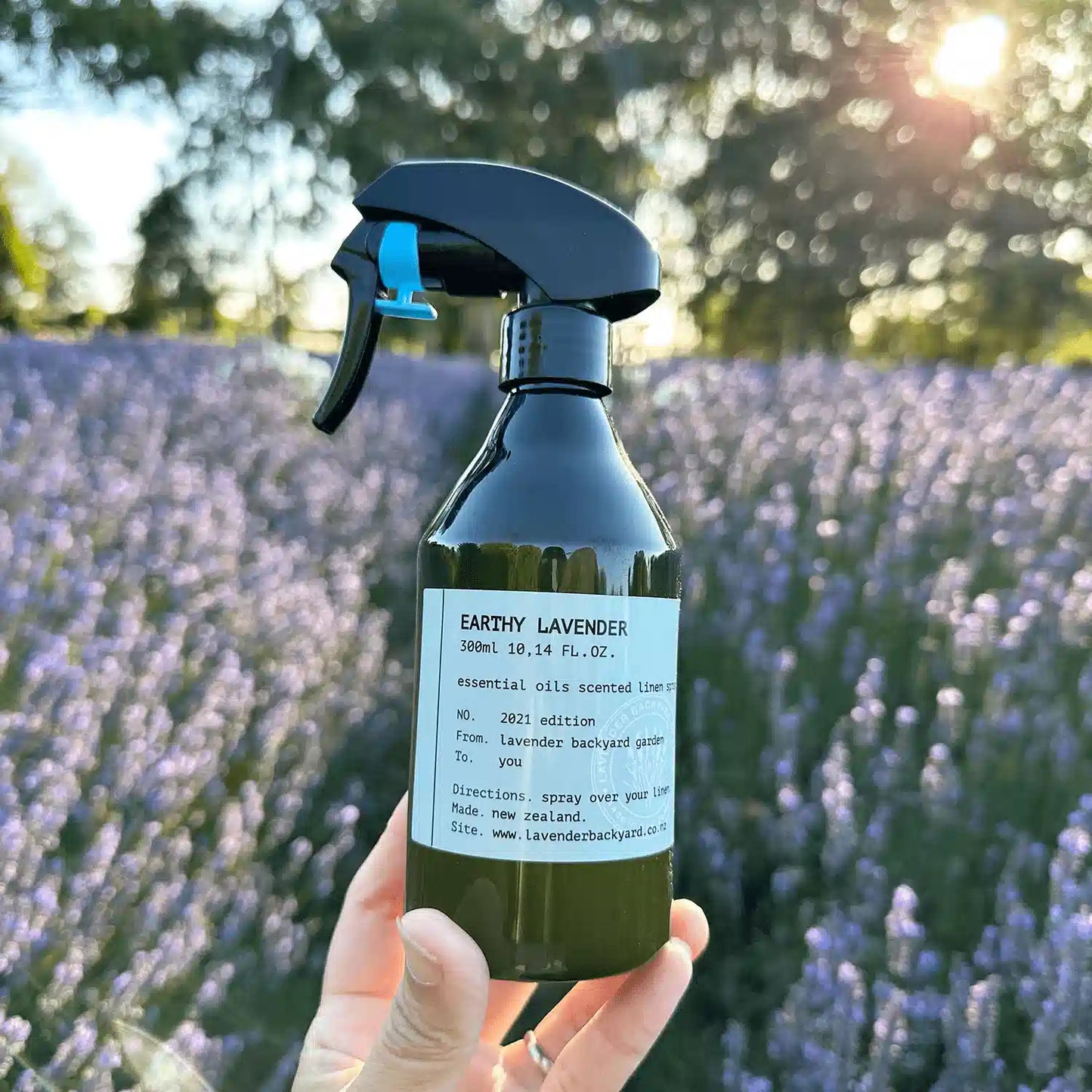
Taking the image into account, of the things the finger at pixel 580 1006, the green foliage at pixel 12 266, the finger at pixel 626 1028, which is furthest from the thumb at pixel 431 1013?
the green foliage at pixel 12 266

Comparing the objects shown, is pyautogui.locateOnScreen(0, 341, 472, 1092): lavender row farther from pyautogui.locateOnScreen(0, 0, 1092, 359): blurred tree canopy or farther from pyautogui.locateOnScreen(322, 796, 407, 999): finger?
pyautogui.locateOnScreen(0, 0, 1092, 359): blurred tree canopy

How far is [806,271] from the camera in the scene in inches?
682

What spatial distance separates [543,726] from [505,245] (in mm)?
670

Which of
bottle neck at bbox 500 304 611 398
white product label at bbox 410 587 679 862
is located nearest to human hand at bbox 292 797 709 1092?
white product label at bbox 410 587 679 862

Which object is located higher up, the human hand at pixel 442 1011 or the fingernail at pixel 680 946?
the fingernail at pixel 680 946

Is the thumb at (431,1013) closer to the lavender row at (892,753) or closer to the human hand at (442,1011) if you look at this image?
the human hand at (442,1011)

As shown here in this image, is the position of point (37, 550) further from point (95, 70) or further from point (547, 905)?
point (95, 70)

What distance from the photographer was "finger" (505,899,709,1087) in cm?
158

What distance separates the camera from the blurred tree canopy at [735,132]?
1576 cm

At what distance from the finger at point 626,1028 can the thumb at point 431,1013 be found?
231 mm

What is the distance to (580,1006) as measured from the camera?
5.48 feet

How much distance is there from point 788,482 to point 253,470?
260 centimetres

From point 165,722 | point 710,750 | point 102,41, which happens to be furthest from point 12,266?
point 710,750

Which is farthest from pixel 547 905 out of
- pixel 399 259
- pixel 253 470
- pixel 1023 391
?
pixel 1023 391
